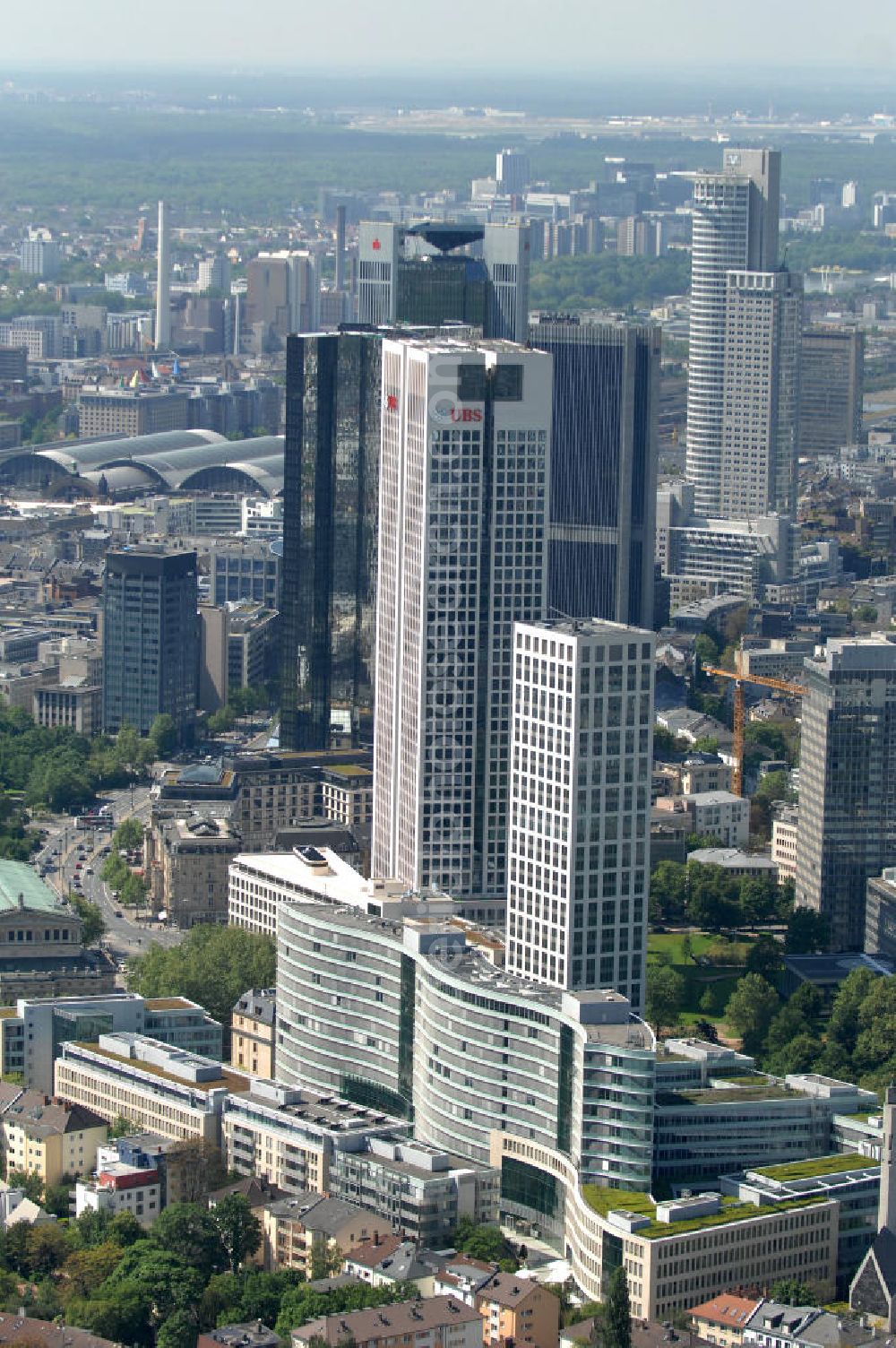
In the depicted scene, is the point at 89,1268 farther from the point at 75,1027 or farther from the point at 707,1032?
the point at 707,1032

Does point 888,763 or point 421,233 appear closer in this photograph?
point 888,763

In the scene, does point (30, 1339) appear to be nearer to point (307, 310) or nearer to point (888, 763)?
point (888, 763)

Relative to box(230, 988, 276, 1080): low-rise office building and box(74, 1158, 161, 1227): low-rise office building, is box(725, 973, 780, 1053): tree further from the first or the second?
box(74, 1158, 161, 1227): low-rise office building

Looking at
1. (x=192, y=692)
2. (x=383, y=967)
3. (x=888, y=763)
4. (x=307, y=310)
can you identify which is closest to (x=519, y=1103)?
(x=383, y=967)

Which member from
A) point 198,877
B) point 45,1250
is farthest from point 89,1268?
point 198,877

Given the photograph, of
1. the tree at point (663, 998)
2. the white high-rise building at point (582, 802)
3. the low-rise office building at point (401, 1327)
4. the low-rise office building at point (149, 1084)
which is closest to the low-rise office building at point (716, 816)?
the tree at point (663, 998)

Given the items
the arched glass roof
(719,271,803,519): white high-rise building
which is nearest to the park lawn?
(719,271,803,519): white high-rise building
